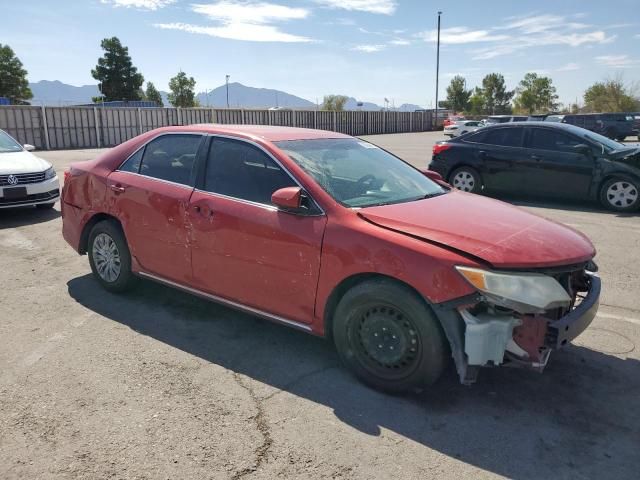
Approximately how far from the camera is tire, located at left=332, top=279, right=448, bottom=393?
3068 mm

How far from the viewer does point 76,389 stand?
11.0 ft

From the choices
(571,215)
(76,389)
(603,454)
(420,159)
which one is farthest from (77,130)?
(603,454)

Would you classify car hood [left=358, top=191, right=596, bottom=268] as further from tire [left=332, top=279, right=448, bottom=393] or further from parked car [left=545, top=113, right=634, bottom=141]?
parked car [left=545, top=113, right=634, bottom=141]

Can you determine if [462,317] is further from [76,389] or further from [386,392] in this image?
[76,389]

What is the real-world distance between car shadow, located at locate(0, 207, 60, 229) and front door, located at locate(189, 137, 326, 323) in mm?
5414

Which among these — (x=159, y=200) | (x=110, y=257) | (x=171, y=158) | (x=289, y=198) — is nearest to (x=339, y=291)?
(x=289, y=198)

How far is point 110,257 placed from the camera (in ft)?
16.2

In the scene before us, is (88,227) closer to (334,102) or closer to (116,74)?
(116,74)

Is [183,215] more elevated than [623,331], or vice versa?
[183,215]

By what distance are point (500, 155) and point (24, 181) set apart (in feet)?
26.4

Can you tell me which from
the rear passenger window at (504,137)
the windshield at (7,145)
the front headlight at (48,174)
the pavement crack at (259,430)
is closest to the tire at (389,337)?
the pavement crack at (259,430)

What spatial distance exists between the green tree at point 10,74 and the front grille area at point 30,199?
50.2 m

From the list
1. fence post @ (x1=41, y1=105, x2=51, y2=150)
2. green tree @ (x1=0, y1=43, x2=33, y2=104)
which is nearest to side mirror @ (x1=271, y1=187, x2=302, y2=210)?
fence post @ (x1=41, y1=105, x2=51, y2=150)

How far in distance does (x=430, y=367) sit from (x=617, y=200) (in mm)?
7456
